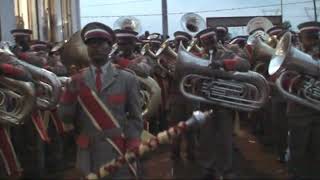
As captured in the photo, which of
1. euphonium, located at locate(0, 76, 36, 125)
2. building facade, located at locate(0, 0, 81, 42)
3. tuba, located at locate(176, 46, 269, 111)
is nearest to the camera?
tuba, located at locate(176, 46, 269, 111)

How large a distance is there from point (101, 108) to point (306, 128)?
3.13 meters

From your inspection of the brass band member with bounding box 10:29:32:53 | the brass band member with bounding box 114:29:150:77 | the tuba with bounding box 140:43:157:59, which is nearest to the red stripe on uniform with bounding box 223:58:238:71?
the brass band member with bounding box 114:29:150:77

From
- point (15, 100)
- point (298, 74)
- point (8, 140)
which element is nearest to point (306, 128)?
point (298, 74)

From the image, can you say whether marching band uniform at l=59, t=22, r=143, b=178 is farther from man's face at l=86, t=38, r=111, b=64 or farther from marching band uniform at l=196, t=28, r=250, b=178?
marching band uniform at l=196, t=28, r=250, b=178

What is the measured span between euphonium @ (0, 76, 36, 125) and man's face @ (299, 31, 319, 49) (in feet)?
10.4

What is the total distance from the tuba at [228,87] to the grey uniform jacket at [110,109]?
2655 mm

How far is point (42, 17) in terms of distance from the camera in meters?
19.9

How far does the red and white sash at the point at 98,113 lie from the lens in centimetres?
521

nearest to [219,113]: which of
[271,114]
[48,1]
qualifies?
[271,114]

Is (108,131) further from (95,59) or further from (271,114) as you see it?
(271,114)

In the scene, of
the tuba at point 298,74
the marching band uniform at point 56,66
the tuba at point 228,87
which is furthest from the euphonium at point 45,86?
the tuba at point 298,74

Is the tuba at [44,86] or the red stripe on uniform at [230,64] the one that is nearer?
the red stripe on uniform at [230,64]

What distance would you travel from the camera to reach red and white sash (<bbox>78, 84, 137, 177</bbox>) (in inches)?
205

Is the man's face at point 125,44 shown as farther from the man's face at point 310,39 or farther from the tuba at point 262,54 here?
the tuba at point 262,54
